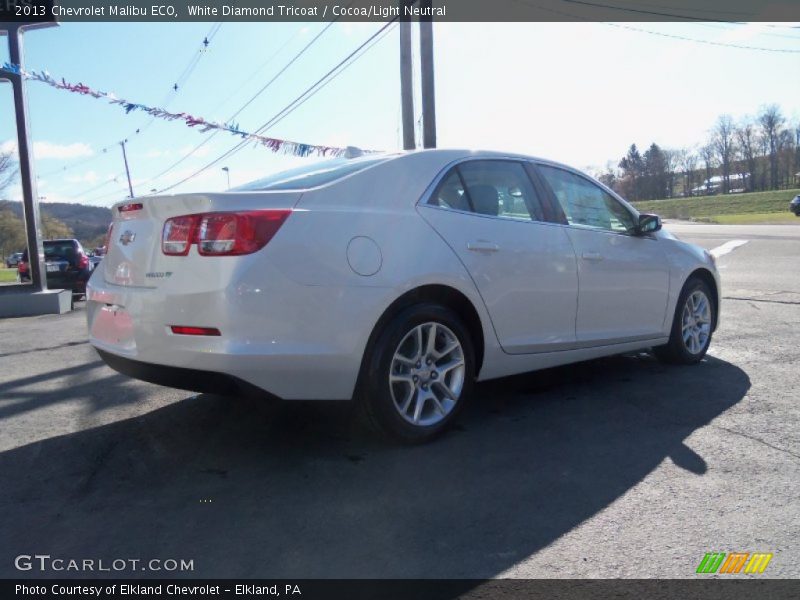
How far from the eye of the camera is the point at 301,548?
2.64 meters

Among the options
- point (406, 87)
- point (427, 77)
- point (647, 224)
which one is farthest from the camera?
point (406, 87)

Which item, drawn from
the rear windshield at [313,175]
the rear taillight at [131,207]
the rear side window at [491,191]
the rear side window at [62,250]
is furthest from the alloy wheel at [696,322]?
the rear side window at [62,250]

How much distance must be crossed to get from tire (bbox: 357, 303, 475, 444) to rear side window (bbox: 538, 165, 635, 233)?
1426mm

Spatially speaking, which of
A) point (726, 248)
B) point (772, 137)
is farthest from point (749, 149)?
point (726, 248)

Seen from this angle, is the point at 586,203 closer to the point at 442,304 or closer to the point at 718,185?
the point at 442,304

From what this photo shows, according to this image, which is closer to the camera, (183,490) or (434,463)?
(183,490)

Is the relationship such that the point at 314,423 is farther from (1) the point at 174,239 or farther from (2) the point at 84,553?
(2) the point at 84,553

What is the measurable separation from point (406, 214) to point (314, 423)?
1.40 m

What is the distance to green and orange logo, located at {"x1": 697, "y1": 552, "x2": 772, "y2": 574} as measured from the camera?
8.15ft

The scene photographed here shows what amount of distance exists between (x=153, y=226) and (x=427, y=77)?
30.0 feet

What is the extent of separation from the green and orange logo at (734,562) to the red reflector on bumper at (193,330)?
7.32ft

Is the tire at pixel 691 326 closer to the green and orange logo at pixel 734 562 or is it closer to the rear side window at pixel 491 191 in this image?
the rear side window at pixel 491 191

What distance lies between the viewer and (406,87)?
12.5 metres

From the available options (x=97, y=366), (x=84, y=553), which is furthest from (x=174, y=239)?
(x=97, y=366)
